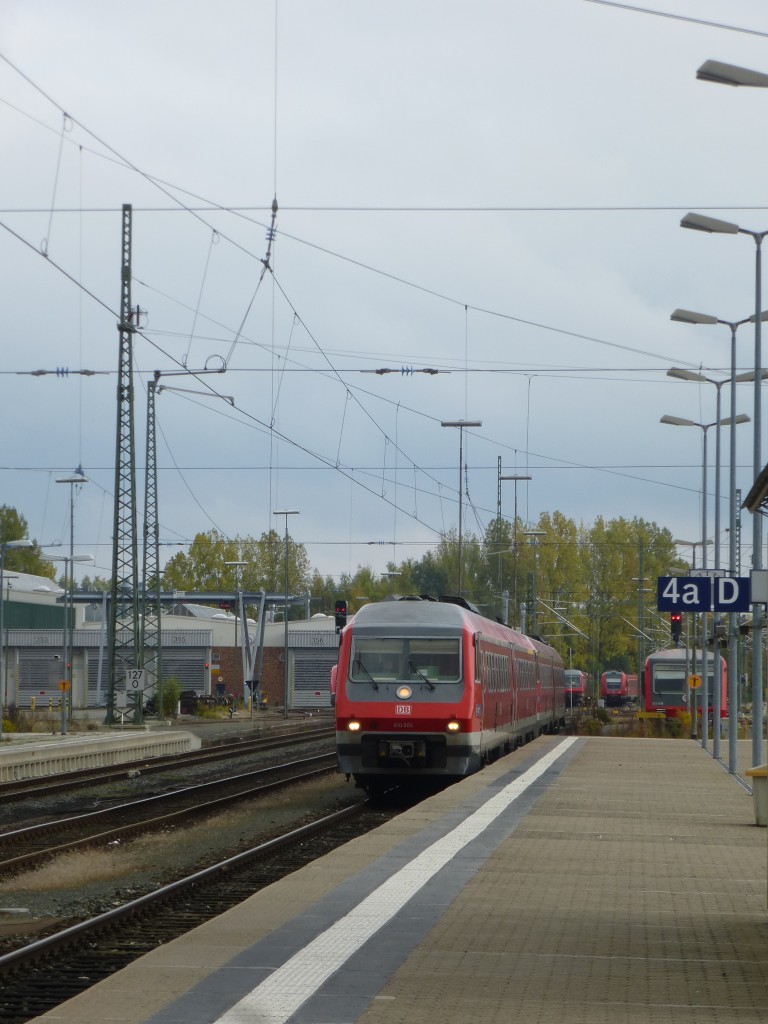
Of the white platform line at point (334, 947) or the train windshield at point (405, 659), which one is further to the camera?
the train windshield at point (405, 659)

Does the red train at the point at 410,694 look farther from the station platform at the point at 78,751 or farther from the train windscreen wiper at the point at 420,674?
the station platform at the point at 78,751

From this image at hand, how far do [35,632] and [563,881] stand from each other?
245 feet

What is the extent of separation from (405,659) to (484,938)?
13.8 metres

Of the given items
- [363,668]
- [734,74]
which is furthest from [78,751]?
[734,74]

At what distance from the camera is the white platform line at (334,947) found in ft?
20.6

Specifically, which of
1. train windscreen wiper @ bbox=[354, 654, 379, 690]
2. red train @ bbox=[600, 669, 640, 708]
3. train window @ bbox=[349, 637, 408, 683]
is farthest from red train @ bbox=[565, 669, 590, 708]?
train windscreen wiper @ bbox=[354, 654, 379, 690]

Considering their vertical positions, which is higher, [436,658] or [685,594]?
[685,594]

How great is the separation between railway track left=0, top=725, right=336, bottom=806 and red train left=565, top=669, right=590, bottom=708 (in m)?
35.1

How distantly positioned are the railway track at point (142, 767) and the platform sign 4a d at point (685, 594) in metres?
10.8

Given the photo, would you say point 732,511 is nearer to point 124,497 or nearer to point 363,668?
point 363,668

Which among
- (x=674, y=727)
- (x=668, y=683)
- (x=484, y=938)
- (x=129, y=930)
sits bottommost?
(x=674, y=727)

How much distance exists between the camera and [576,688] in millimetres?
85062

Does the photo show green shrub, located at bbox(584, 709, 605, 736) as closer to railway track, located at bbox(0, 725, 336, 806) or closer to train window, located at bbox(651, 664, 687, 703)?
train window, located at bbox(651, 664, 687, 703)

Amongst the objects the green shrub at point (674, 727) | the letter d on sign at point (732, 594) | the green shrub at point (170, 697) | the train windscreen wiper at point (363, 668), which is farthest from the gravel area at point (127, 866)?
the green shrub at point (170, 697)
